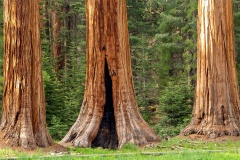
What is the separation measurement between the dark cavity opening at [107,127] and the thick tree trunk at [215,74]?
2793mm

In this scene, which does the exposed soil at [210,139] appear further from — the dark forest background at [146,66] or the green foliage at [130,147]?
the dark forest background at [146,66]

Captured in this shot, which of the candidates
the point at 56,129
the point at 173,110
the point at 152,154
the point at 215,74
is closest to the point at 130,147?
the point at 152,154

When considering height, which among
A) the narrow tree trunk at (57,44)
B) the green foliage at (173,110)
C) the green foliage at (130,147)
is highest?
the narrow tree trunk at (57,44)

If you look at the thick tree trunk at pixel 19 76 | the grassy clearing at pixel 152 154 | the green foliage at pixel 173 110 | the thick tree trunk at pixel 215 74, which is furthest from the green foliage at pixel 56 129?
the thick tree trunk at pixel 19 76

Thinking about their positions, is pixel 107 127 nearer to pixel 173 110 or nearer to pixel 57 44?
pixel 173 110

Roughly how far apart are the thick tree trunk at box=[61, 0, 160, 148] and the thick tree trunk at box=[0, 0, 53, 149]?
9.36ft

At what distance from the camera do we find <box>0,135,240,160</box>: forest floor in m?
9.31

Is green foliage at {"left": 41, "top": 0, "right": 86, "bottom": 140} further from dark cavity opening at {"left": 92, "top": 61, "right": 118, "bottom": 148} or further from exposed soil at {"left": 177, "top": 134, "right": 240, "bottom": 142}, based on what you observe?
exposed soil at {"left": 177, "top": 134, "right": 240, "bottom": 142}

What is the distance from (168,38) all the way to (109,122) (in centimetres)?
1697

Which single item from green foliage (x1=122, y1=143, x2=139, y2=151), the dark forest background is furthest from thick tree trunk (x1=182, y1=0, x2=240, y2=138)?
the dark forest background

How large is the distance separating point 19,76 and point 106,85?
364 cm

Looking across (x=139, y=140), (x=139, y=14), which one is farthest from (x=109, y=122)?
(x=139, y=14)

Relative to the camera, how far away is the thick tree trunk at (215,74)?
48.4ft

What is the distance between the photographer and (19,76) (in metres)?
10.6
